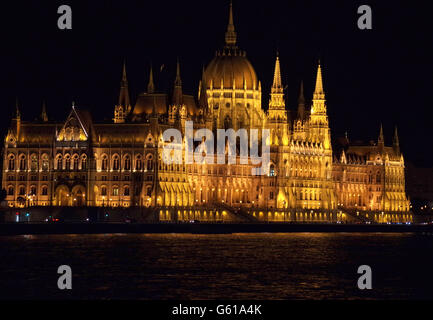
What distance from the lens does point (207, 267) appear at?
129 metres

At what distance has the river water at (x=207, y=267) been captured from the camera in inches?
4198

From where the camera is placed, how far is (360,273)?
12344cm

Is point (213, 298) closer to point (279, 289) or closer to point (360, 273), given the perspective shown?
point (279, 289)

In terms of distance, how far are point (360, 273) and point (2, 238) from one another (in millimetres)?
58284

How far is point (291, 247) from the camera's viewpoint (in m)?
164

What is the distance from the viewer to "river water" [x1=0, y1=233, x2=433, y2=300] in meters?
107

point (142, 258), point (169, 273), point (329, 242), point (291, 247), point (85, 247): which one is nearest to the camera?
point (169, 273)

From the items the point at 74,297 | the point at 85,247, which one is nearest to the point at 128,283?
the point at 74,297
